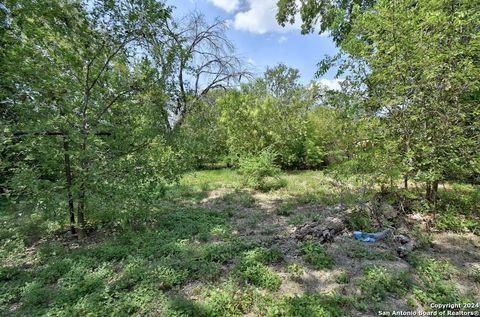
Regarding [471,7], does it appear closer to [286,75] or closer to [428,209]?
[428,209]

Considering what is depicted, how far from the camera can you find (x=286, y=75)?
22453mm

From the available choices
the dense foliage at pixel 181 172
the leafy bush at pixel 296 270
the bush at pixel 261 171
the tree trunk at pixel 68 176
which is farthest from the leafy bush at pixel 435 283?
the tree trunk at pixel 68 176

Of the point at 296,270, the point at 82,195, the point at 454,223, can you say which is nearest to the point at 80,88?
the point at 82,195

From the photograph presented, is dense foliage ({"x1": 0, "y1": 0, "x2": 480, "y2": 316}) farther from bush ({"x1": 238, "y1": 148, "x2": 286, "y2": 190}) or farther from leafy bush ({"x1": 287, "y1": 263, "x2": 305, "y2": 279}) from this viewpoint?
bush ({"x1": 238, "y1": 148, "x2": 286, "y2": 190})

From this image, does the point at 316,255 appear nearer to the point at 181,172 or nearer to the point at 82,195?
the point at 181,172

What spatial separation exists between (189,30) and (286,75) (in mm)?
14710

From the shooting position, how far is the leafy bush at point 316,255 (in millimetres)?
2870

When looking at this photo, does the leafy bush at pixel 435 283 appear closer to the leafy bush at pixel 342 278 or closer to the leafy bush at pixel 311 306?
the leafy bush at pixel 342 278

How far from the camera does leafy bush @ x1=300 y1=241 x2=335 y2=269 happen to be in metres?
2.87

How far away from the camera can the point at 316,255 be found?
298cm

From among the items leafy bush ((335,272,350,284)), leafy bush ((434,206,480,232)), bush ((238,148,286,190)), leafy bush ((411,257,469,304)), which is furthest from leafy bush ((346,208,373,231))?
bush ((238,148,286,190))

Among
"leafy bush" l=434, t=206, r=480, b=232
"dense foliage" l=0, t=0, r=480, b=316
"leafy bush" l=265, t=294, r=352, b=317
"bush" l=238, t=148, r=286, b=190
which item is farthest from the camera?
"bush" l=238, t=148, r=286, b=190

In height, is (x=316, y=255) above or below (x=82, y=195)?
below

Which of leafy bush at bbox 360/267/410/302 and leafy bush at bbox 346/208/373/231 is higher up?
leafy bush at bbox 346/208/373/231
